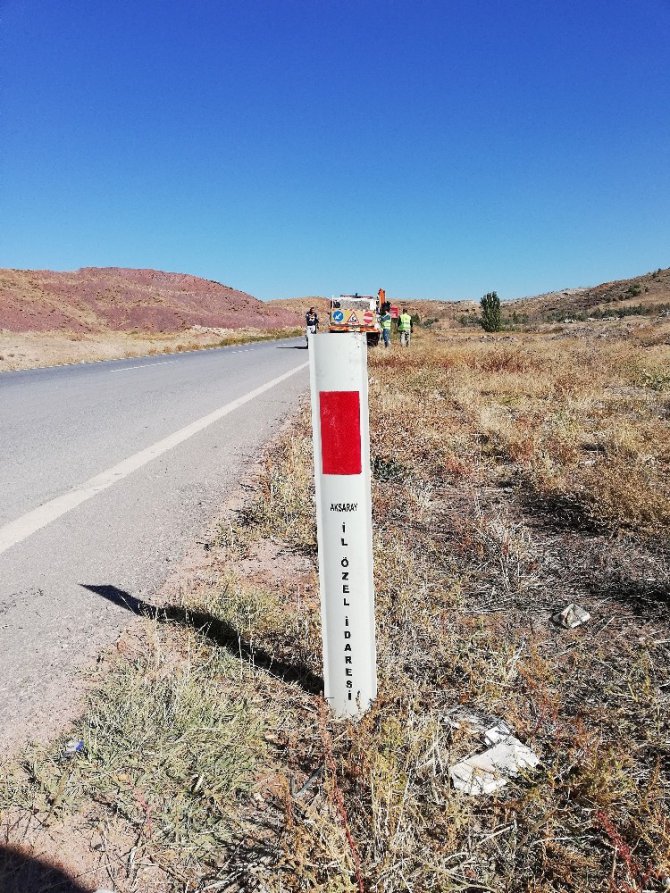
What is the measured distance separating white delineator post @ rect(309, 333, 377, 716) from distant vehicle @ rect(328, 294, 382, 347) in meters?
13.0

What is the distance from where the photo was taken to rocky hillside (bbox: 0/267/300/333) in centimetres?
4505

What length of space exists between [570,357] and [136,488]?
10.9 m

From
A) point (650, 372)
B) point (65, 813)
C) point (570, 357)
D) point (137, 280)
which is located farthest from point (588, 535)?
point (137, 280)

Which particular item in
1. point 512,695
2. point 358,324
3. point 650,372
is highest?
point 358,324

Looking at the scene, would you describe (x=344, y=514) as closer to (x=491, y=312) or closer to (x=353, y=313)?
(x=353, y=313)

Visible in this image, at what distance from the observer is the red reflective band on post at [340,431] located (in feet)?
4.96

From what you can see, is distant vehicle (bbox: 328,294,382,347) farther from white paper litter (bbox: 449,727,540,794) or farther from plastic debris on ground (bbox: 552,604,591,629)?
white paper litter (bbox: 449,727,540,794)

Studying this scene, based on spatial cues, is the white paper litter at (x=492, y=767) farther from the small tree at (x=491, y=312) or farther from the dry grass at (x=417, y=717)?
the small tree at (x=491, y=312)

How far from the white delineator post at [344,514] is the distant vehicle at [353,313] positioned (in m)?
13.0

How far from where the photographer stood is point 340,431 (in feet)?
5.03

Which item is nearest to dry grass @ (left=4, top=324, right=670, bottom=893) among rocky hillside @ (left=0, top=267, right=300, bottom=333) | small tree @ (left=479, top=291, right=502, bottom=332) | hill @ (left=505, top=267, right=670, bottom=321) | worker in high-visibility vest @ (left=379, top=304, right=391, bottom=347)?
worker in high-visibility vest @ (left=379, top=304, right=391, bottom=347)

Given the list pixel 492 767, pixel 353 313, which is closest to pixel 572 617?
pixel 492 767

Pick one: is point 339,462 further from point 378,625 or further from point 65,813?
point 65,813

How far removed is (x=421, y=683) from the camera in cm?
189
